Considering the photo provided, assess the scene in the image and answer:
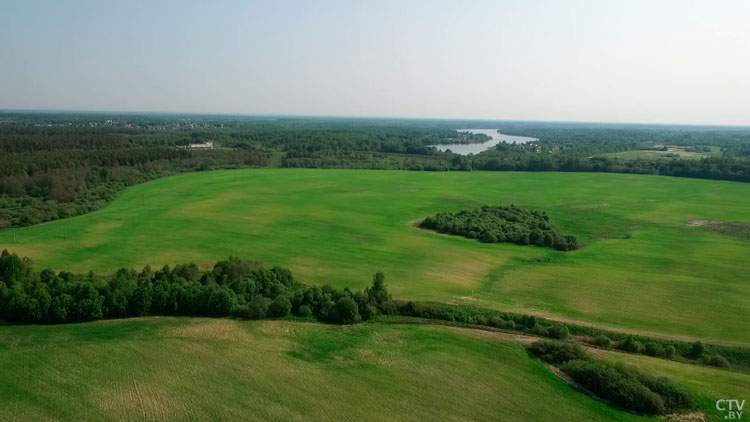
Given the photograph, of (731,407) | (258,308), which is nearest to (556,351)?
(731,407)

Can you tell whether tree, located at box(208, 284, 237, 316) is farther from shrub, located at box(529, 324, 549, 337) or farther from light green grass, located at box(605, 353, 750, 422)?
light green grass, located at box(605, 353, 750, 422)

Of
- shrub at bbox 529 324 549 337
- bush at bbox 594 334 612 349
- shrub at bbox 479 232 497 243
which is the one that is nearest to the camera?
bush at bbox 594 334 612 349

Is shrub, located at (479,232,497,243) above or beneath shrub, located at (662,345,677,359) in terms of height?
above

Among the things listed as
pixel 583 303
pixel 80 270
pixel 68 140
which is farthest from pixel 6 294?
pixel 68 140

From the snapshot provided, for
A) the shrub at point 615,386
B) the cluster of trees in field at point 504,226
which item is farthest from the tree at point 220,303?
the cluster of trees in field at point 504,226

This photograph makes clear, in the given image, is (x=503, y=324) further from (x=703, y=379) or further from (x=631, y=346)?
(x=703, y=379)

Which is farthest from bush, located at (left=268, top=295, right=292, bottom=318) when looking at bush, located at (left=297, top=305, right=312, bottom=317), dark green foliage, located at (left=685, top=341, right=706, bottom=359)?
A: dark green foliage, located at (left=685, top=341, right=706, bottom=359)

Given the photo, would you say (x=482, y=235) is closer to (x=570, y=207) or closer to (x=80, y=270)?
(x=570, y=207)
